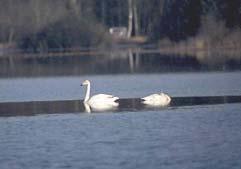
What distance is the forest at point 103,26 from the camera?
6284cm

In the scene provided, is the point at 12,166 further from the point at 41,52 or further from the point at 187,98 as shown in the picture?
the point at 41,52

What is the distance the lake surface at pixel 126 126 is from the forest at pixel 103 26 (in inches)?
1055

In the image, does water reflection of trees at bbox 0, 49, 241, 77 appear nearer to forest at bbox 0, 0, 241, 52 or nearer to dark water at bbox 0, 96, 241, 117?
forest at bbox 0, 0, 241, 52

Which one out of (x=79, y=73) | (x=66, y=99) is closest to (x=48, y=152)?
(x=66, y=99)

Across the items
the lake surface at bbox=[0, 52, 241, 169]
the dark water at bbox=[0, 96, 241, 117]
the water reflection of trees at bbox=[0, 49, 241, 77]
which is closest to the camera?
the lake surface at bbox=[0, 52, 241, 169]

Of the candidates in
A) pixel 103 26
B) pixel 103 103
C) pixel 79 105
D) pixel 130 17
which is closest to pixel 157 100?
pixel 103 103

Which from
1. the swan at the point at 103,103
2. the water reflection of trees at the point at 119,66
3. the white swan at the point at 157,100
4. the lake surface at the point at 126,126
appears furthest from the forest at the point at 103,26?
the swan at the point at 103,103

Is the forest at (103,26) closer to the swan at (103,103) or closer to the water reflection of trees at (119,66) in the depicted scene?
the water reflection of trees at (119,66)

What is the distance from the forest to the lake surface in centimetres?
2680

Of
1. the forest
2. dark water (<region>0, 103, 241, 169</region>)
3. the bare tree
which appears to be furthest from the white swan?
the bare tree

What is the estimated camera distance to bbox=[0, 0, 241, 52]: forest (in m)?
62.8

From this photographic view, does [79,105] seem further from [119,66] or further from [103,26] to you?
[103,26]

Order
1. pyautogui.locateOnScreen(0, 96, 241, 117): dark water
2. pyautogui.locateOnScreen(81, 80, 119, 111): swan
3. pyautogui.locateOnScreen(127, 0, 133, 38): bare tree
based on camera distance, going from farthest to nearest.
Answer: pyautogui.locateOnScreen(127, 0, 133, 38): bare tree < pyautogui.locateOnScreen(81, 80, 119, 111): swan < pyautogui.locateOnScreen(0, 96, 241, 117): dark water

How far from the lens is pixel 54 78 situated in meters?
39.9
